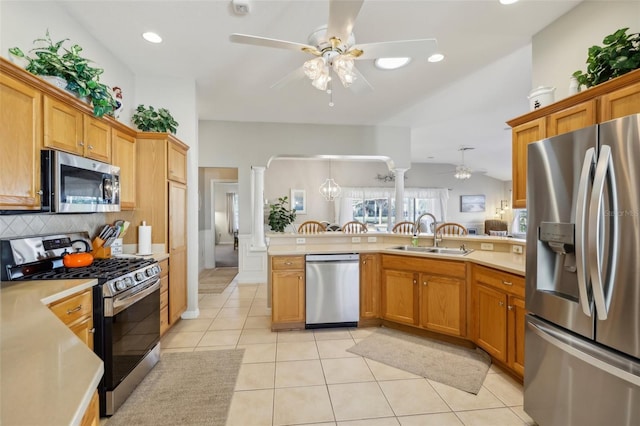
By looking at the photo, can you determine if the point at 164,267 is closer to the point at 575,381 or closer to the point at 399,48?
the point at 399,48

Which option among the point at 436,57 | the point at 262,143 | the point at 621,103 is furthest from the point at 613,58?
the point at 262,143

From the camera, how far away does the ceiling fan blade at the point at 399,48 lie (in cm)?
190

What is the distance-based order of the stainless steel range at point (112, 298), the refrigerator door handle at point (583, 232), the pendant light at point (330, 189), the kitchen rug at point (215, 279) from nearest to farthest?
the refrigerator door handle at point (583, 232)
the stainless steel range at point (112, 298)
the kitchen rug at point (215, 279)
the pendant light at point (330, 189)

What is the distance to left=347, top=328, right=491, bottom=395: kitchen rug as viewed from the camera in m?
2.26

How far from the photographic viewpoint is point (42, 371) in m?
0.77

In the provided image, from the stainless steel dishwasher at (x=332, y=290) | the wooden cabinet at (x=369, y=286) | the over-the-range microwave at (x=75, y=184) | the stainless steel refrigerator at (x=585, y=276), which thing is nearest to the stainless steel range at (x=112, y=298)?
the over-the-range microwave at (x=75, y=184)

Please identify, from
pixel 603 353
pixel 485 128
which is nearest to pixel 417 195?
pixel 485 128

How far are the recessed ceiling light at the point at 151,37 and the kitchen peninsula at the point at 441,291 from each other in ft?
7.77

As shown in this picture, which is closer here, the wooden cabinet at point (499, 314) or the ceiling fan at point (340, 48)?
the ceiling fan at point (340, 48)

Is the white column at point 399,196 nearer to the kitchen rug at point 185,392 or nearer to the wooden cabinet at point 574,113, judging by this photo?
the wooden cabinet at point 574,113

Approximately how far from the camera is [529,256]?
1.72 metres

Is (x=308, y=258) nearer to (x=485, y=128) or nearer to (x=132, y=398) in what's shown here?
(x=132, y=398)

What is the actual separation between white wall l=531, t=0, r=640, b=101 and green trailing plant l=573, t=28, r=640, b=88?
0.30m

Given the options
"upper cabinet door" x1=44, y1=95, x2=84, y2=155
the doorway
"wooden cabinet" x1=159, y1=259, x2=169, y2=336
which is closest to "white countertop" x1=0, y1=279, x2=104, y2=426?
"upper cabinet door" x1=44, y1=95, x2=84, y2=155
